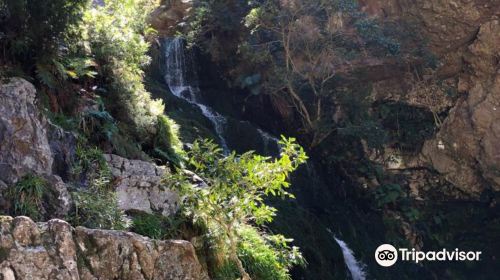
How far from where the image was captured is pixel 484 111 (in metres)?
16.4

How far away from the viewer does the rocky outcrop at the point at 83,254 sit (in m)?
4.21

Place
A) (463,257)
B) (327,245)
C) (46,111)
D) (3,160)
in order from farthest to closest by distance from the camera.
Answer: (463,257)
(327,245)
(46,111)
(3,160)

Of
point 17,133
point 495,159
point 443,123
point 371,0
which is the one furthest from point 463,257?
point 17,133

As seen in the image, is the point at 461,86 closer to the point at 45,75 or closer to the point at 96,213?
the point at 45,75

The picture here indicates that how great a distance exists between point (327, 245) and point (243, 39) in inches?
328

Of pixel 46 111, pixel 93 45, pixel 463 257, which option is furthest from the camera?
pixel 463 257

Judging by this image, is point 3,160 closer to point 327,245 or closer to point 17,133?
point 17,133

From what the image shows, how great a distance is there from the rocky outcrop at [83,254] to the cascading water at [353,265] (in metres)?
7.44

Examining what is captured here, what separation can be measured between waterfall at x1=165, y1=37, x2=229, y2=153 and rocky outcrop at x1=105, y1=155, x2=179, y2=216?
8800mm

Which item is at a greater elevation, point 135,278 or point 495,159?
point 135,278

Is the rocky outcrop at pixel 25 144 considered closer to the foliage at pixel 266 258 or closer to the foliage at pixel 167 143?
the foliage at pixel 167 143

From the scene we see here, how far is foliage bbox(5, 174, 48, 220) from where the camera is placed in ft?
17.1

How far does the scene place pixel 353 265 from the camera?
12.5 metres

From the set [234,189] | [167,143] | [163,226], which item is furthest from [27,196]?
[167,143]
